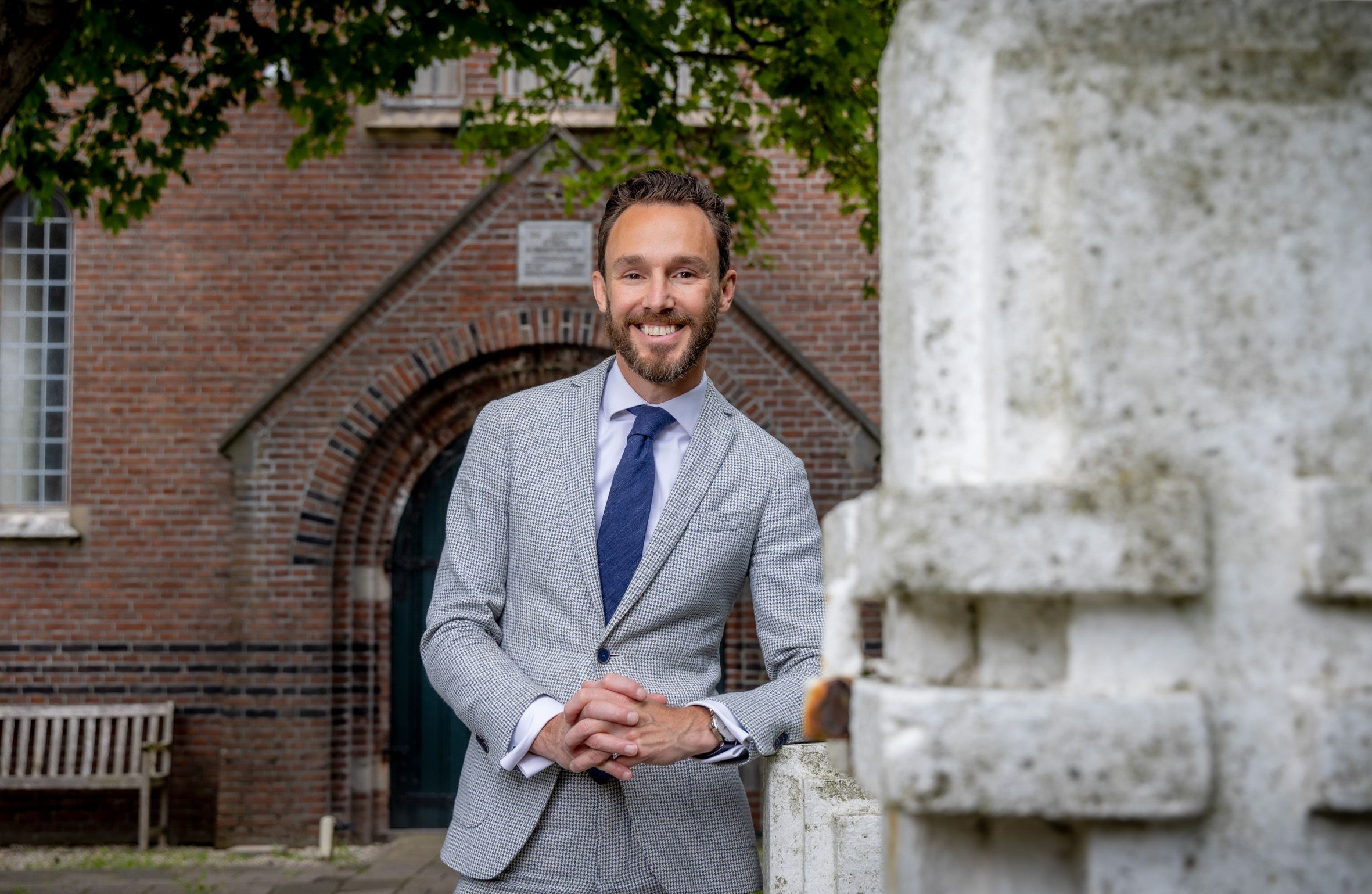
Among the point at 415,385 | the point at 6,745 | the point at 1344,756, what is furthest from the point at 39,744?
the point at 1344,756

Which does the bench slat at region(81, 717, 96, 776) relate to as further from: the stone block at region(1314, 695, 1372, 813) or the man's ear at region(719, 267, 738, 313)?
the stone block at region(1314, 695, 1372, 813)

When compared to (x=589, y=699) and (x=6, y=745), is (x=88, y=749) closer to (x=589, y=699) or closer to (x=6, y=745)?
(x=6, y=745)

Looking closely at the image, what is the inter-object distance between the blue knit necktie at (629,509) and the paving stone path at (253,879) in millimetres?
5918

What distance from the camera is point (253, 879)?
8039 millimetres

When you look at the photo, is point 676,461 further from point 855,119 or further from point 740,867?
point 855,119

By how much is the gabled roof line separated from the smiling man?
6767mm

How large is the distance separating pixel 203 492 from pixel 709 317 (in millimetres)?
7785

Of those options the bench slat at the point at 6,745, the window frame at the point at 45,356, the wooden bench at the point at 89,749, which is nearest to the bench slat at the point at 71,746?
the wooden bench at the point at 89,749

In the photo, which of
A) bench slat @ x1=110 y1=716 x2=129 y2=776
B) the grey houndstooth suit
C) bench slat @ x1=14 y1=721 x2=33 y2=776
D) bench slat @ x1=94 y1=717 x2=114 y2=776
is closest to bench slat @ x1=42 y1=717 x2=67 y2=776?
bench slat @ x1=14 y1=721 x2=33 y2=776

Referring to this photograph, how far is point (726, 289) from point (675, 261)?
0.21 metres

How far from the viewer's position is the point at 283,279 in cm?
939

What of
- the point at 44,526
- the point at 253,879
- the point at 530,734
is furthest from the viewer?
the point at 44,526

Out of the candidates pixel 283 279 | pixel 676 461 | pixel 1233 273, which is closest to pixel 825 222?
pixel 283 279

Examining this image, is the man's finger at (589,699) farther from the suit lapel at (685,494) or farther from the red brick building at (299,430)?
the red brick building at (299,430)
